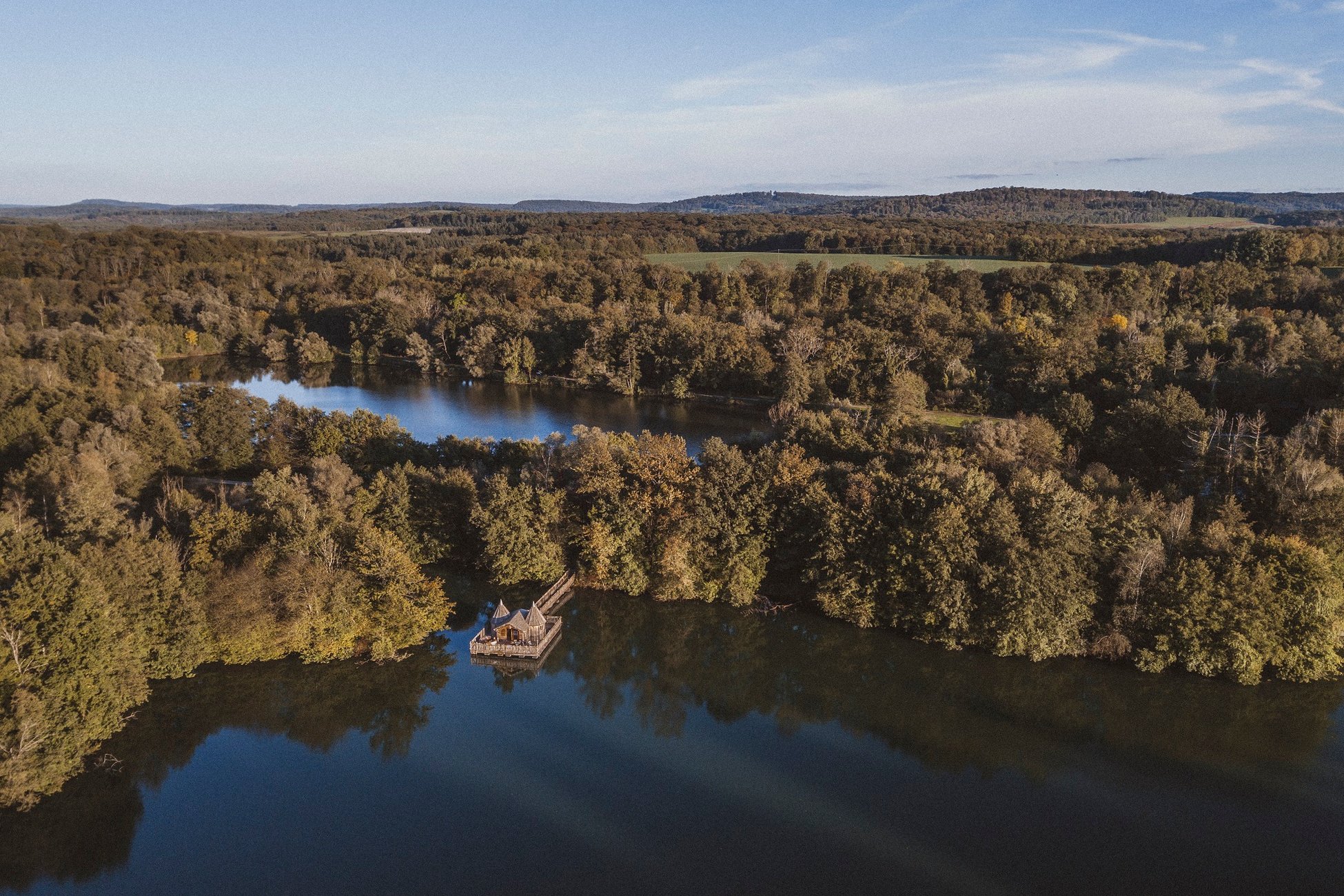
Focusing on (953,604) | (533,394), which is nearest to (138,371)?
(533,394)

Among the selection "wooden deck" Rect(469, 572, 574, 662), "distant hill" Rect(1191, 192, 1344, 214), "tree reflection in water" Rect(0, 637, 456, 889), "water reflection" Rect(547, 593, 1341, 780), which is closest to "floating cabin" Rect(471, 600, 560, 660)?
"wooden deck" Rect(469, 572, 574, 662)

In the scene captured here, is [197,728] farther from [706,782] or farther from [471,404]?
[471,404]

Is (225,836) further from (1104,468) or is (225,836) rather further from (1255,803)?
(1104,468)

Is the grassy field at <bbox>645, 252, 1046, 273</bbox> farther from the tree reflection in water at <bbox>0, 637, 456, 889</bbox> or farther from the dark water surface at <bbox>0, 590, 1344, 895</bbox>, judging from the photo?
the tree reflection in water at <bbox>0, 637, 456, 889</bbox>

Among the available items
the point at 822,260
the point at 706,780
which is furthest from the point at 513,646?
the point at 822,260

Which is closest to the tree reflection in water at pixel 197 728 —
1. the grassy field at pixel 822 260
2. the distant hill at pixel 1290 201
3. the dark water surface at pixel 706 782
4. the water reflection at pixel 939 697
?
the dark water surface at pixel 706 782

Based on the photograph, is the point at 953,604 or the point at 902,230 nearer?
the point at 953,604

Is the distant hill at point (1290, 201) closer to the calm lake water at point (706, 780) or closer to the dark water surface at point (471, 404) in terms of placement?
the dark water surface at point (471, 404)
